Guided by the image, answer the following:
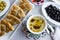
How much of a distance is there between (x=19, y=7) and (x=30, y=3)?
7 cm

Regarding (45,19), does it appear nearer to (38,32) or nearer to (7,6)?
(38,32)

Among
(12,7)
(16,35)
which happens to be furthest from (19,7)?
(16,35)

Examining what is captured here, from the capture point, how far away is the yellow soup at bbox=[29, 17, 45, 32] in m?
0.95

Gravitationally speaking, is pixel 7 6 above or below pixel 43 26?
above

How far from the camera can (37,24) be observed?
0.95 metres

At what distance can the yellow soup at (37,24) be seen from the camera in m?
0.95

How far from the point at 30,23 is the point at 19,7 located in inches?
4.2

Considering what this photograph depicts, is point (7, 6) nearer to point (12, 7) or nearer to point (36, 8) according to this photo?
point (12, 7)

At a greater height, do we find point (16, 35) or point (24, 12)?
point (24, 12)

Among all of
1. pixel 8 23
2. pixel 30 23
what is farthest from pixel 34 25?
pixel 8 23

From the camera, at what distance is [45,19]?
0.99 m

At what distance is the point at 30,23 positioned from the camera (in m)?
0.96

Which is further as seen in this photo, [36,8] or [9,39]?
[36,8]

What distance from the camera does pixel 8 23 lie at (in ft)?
3.10
